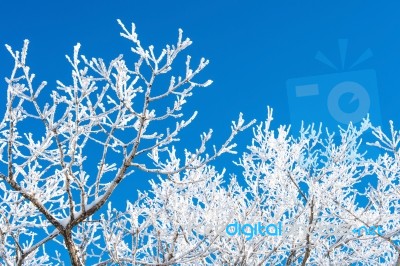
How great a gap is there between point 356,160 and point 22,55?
6234 millimetres

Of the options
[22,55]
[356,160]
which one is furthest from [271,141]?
[22,55]

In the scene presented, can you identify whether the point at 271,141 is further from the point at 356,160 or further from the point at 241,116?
the point at 241,116

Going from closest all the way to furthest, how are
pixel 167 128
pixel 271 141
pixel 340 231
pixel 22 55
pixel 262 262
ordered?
pixel 22 55 < pixel 167 128 < pixel 262 262 < pixel 340 231 < pixel 271 141

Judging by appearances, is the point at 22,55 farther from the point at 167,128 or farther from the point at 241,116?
the point at 241,116

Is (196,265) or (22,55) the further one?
(196,265)

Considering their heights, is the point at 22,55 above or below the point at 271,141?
below

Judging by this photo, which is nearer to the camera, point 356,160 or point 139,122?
point 139,122

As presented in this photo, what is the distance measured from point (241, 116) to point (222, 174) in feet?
13.4

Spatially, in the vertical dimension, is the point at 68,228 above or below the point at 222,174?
below

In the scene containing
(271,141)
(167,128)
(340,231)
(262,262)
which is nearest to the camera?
(167,128)

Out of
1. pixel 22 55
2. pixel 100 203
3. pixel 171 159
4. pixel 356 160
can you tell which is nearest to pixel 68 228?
pixel 100 203

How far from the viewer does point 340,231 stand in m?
7.44

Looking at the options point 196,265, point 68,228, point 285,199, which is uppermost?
point 285,199

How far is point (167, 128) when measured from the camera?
4.30 metres
